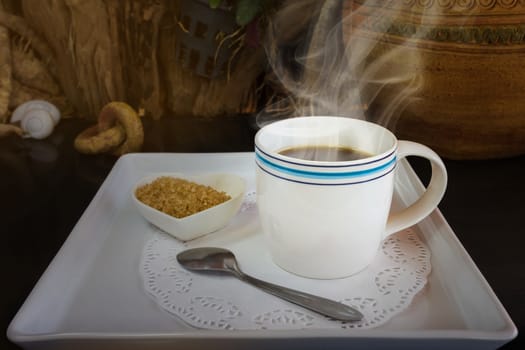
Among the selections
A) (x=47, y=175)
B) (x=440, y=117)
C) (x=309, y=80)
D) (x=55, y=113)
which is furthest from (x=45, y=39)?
(x=440, y=117)

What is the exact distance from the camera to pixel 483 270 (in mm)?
708

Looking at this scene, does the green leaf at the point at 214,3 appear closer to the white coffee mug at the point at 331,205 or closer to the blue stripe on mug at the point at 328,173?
the white coffee mug at the point at 331,205

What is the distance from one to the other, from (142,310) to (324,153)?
33 centimetres

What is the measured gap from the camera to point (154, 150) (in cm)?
117

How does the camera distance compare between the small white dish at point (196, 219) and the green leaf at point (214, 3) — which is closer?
the small white dish at point (196, 219)

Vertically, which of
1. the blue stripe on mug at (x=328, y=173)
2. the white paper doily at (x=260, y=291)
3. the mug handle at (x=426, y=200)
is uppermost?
the blue stripe on mug at (x=328, y=173)

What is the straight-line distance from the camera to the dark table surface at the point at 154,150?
27.6 inches

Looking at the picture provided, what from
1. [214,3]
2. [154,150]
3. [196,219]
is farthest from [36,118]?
[196,219]

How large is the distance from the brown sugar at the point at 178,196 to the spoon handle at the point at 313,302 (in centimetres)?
17

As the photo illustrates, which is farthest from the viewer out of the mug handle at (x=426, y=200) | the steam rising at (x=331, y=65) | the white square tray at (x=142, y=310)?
the steam rising at (x=331, y=65)

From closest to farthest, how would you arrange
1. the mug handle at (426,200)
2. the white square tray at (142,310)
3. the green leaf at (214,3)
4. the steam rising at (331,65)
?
the white square tray at (142,310) < the mug handle at (426,200) < the steam rising at (331,65) < the green leaf at (214,3)

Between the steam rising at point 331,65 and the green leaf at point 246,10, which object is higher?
the green leaf at point 246,10

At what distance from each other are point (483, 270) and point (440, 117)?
370 millimetres

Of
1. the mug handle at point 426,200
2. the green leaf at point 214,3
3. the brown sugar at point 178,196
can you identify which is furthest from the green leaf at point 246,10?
the mug handle at point 426,200
